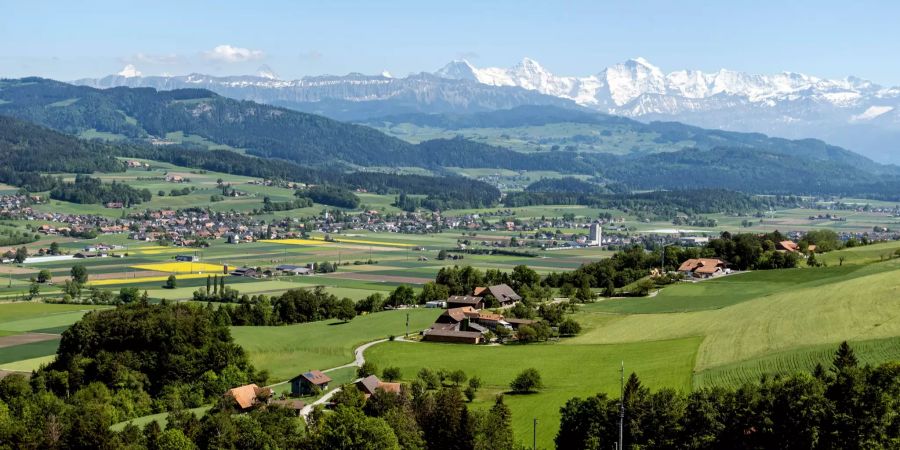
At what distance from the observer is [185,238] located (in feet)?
487

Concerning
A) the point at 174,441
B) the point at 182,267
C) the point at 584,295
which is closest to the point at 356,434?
the point at 174,441

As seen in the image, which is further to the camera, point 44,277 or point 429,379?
point 44,277

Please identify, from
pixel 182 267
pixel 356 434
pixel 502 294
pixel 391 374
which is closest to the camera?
pixel 356 434

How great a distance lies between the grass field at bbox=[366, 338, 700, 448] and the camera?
45.1 m

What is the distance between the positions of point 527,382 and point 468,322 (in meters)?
17.8

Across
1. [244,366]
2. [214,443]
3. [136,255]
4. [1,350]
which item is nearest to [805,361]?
[214,443]

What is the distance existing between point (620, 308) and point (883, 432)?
3581 cm

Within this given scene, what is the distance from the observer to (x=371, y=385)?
161 feet

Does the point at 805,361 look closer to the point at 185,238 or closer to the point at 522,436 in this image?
the point at 522,436

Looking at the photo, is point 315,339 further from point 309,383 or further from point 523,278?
point 523,278

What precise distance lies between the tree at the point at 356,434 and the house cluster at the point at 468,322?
24.1m

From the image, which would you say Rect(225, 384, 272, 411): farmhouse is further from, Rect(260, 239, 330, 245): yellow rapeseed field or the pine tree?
Rect(260, 239, 330, 245): yellow rapeseed field

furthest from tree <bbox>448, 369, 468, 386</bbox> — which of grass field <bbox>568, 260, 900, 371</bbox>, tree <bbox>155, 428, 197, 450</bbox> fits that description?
A: tree <bbox>155, 428, 197, 450</bbox>

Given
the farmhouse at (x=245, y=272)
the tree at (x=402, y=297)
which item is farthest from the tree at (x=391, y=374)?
the farmhouse at (x=245, y=272)
